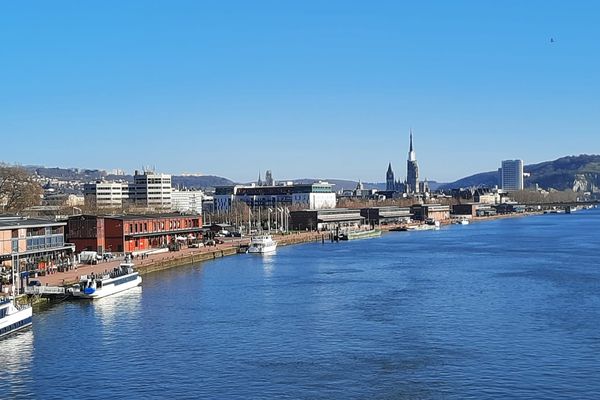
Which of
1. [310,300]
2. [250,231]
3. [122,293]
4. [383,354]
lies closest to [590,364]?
[383,354]

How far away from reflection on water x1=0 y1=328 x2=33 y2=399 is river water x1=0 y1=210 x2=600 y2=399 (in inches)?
1.2

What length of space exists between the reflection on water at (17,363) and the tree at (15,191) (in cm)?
3295

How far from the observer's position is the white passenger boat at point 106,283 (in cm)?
2388

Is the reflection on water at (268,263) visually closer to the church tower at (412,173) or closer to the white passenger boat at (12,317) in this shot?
the white passenger boat at (12,317)

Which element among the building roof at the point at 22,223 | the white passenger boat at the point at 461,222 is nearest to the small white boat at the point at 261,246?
the building roof at the point at 22,223

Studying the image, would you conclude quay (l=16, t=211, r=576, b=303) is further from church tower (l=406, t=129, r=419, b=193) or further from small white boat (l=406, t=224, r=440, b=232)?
church tower (l=406, t=129, r=419, b=193)

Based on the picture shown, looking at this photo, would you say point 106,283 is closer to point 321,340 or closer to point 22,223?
point 22,223

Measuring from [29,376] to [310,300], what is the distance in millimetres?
10227

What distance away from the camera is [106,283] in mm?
24859

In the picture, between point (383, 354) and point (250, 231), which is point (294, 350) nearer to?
point (383, 354)

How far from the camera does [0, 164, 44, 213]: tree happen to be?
5016 cm

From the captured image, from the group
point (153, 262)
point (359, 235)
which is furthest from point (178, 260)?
point (359, 235)

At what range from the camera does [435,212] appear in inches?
3733

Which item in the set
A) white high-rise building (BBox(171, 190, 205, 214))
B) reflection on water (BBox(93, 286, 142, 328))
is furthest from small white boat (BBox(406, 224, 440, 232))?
reflection on water (BBox(93, 286, 142, 328))
